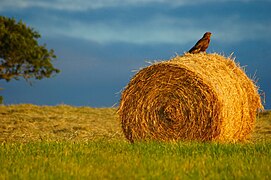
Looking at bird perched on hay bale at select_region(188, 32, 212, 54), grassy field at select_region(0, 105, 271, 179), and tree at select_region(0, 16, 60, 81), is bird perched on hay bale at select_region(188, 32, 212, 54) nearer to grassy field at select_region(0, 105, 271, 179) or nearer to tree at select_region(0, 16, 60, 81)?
grassy field at select_region(0, 105, 271, 179)

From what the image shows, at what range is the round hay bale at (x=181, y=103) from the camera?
1077cm

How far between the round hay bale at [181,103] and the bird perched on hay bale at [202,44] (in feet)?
4.00

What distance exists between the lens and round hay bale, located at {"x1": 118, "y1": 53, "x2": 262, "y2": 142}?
35.3 ft

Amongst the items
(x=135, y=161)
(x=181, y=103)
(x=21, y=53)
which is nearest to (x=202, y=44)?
(x=181, y=103)

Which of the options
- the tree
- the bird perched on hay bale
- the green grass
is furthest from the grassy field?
the tree

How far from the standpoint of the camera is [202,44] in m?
13.5

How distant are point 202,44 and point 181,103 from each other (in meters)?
2.97

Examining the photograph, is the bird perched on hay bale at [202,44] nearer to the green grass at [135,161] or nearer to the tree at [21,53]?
the green grass at [135,161]

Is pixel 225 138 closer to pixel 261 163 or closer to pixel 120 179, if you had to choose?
pixel 261 163

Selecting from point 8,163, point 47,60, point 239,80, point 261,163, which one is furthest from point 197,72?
point 47,60

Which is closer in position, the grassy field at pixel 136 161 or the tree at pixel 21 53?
the grassy field at pixel 136 161

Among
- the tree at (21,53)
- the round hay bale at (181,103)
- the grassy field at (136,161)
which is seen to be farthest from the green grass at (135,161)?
the tree at (21,53)

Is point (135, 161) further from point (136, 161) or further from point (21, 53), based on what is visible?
point (21, 53)

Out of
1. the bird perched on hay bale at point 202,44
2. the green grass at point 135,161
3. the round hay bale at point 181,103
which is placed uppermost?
the bird perched on hay bale at point 202,44
